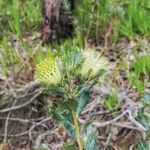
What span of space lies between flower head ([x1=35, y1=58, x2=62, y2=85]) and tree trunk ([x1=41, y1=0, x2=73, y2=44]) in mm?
3220

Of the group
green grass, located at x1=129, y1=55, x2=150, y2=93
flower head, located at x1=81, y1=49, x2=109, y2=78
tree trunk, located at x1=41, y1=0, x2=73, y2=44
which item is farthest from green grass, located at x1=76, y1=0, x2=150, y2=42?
flower head, located at x1=81, y1=49, x2=109, y2=78

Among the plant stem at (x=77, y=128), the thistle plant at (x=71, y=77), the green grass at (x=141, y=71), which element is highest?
the thistle plant at (x=71, y=77)

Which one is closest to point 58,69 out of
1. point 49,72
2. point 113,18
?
point 49,72

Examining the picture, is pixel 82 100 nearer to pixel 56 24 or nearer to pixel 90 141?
pixel 90 141

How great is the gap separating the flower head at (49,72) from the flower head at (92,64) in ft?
0.20

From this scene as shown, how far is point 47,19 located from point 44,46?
23 cm

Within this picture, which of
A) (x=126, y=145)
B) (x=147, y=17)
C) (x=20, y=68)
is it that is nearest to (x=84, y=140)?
(x=126, y=145)

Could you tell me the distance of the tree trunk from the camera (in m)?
4.45

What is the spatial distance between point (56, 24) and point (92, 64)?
10.8ft

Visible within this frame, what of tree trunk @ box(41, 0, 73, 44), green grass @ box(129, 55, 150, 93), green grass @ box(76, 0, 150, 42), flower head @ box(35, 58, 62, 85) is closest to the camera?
flower head @ box(35, 58, 62, 85)

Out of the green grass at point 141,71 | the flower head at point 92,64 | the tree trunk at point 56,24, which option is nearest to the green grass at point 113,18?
the tree trunk at point 56,24

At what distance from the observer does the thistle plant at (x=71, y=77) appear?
1221 millimetres

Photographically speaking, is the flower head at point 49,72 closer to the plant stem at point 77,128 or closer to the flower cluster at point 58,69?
the flower cluster at point 58,69

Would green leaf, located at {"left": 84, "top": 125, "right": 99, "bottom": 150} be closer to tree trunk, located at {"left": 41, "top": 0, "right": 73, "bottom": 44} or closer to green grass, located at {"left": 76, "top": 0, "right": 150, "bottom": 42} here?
green grass, located at {"left": 76, "top": 0, "right": 150, "bottom": 42}
